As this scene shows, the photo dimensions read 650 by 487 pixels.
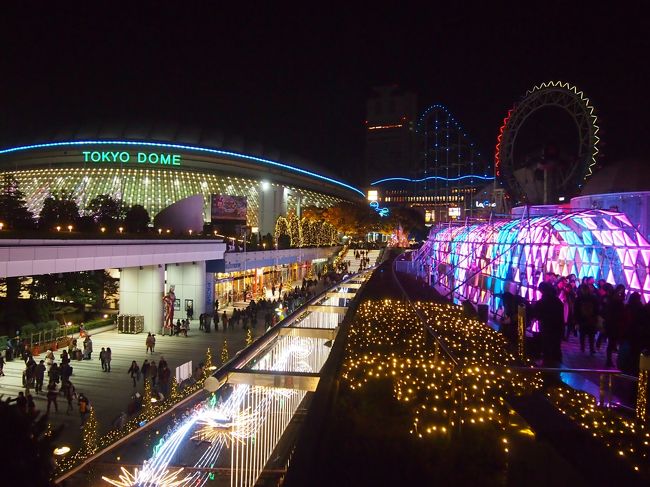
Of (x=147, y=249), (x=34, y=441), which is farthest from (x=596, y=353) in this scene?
(x=147, y=249)

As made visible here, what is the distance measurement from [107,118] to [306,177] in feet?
109

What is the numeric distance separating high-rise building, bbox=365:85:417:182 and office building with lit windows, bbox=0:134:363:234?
3801 inches

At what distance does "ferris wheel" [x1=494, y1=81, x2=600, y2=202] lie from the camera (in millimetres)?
27797

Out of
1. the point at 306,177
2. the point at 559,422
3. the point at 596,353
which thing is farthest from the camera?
the point at 306,177

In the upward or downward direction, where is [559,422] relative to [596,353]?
upward

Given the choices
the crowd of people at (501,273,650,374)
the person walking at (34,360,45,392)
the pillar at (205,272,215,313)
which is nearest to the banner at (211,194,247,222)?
the pillar at (205,272,215,313)

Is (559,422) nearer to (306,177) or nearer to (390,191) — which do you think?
(306,177)

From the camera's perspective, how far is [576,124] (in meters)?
28.4

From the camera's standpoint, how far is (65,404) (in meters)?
12.5

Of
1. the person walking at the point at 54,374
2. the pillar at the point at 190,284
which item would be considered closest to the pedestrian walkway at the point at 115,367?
the person walking at the point at 54,374

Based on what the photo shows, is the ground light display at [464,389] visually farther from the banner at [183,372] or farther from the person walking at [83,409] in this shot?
the banner at [183,372]

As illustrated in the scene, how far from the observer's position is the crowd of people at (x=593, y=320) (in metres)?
6.21

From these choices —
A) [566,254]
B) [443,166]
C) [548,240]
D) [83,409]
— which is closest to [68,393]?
[83,409]

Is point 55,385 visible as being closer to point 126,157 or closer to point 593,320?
point 593,320
